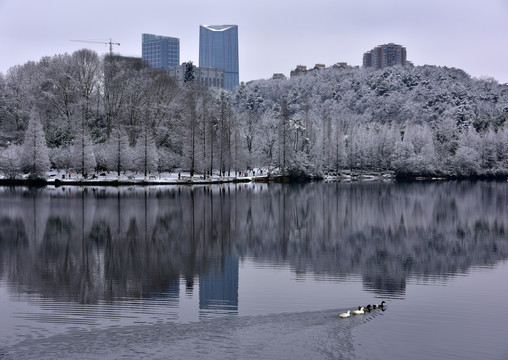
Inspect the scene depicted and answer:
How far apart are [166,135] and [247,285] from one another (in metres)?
64.7

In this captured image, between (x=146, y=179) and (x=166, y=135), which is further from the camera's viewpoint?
(x=166, y=135)

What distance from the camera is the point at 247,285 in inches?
808

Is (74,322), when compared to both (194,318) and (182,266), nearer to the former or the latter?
(194,318)

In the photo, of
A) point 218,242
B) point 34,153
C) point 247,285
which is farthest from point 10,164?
point 247,285

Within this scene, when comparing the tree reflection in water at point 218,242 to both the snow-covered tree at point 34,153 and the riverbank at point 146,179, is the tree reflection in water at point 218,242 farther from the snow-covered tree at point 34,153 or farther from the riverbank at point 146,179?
the riverbank at point 146,179

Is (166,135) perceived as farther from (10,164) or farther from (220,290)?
(220,290)

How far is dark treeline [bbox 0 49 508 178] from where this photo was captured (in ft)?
243

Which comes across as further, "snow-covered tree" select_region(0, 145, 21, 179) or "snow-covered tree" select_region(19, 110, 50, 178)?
"snow-covered tree" select_region(0, 145, 21, 179)

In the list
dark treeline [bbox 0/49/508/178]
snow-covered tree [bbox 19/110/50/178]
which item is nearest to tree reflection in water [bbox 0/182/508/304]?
snow-covered tree [bbox 19/110/50/178]

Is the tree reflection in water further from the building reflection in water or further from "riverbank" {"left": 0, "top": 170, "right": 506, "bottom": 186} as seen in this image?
"riverbank" {"left": 0, "top": 170, "right": 506, "bottom": 186}

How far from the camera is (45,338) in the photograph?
14.2m

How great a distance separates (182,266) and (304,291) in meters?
6.18

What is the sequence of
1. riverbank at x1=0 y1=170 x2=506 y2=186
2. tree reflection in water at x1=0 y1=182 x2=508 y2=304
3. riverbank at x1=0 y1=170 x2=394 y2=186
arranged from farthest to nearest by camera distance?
riverbank at x1=0 y1=170 x2=506 y2=186
riverbank at x1=0 y1=170 x2=394 y2=186
tree reflection in water at x1=0 y1=182 x2=508 y2=304

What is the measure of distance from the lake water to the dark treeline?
32705 millimetres
